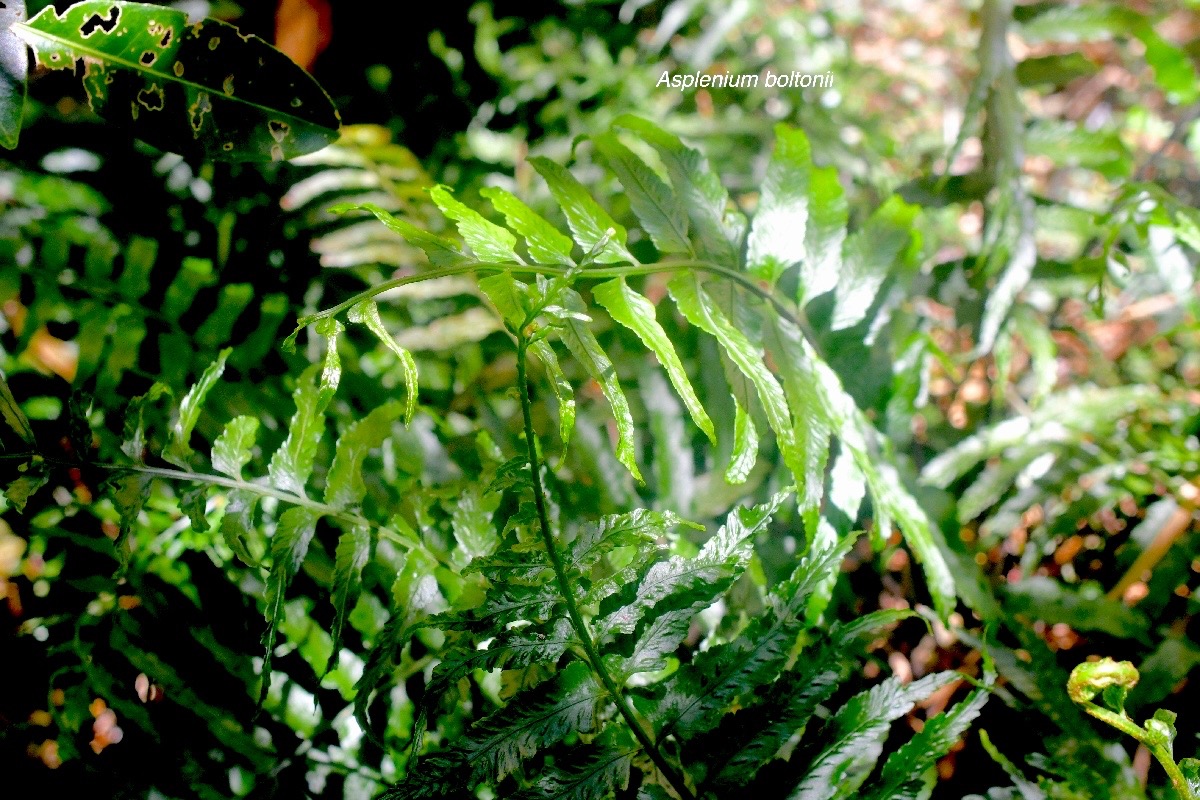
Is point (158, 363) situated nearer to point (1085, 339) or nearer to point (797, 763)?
point (797, 763)

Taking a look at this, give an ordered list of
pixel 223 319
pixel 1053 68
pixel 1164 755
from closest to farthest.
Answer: pixel 1164 755 → pixel 223 319 → pixel 1053 68

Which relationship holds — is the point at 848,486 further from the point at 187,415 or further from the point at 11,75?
the point at 11,75

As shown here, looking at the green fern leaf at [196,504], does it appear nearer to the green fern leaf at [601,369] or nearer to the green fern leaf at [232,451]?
the green fern leaf at [232,451]

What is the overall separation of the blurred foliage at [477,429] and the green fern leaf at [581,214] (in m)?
0.07

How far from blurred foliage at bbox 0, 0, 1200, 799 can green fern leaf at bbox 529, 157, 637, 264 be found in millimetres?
66

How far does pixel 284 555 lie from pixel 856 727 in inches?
17.7

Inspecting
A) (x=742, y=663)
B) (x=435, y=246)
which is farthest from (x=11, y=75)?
(x=742, y=663)

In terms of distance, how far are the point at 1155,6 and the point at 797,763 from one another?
2.37m

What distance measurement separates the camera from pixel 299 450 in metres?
0.62

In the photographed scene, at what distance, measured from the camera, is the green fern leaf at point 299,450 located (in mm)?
618

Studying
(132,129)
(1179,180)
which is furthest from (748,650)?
(1179,180)

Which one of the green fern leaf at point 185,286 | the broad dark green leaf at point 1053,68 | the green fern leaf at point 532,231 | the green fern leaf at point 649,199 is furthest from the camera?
the broad dark green leaf at point 1053,68

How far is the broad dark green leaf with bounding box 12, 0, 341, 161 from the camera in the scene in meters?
0.62

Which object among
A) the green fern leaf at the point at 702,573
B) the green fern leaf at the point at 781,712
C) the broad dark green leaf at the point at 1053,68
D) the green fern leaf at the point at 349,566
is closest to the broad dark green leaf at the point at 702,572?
the green fern leaf at the point at 702,573
